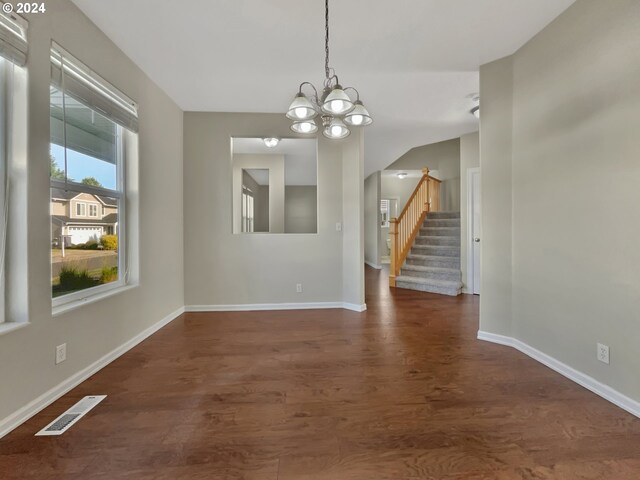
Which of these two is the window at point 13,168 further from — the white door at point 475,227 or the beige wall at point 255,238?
the white door at point 475,227

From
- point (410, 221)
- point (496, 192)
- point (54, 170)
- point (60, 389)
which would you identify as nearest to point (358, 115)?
point (496, 192)

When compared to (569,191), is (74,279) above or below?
below

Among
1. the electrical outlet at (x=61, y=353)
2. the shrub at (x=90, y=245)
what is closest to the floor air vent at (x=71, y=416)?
the electrical outlet at (x=61, y=353)

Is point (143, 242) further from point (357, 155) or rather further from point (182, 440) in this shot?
point (357, 155)

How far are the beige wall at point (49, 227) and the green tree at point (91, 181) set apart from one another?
386mm

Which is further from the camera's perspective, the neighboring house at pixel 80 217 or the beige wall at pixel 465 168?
the beige wall at pixel 465 168

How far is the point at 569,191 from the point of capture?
2.11m

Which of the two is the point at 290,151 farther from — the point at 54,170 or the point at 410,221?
the point at 54,170

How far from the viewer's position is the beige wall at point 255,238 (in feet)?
12.6

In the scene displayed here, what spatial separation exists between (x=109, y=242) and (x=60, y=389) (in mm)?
1221

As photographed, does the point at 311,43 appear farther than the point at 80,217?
Yes

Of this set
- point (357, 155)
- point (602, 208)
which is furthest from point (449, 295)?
point (602, 208)

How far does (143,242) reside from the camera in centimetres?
292

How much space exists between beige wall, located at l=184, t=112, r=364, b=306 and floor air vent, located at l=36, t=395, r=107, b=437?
6.66 ft
